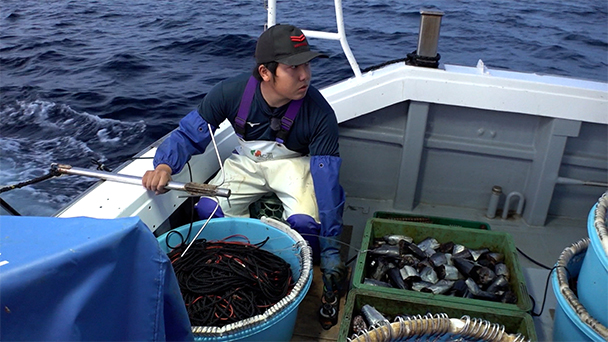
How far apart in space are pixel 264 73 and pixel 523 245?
1.99m

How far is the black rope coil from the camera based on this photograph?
75.3 inches

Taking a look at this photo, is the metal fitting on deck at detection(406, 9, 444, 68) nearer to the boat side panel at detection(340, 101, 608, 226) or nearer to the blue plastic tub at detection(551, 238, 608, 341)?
the boat side panel at detection(340, 101, 608, 226)

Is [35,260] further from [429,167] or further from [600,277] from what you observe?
[429,167]

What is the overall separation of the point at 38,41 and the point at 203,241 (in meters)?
9.46

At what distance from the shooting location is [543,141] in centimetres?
294

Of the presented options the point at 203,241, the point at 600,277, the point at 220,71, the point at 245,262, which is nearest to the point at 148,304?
the point at 245,262

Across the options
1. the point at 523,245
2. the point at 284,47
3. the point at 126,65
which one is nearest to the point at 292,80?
the point at 284,47

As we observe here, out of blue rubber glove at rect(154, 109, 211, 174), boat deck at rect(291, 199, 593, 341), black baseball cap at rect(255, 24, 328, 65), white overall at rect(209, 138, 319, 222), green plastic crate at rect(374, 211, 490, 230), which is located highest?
black baseball cap at rect(255, 24, 328, 65)

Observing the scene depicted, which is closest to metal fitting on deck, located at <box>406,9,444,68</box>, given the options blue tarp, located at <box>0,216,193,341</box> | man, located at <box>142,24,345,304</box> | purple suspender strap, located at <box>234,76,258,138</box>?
man, located at <box>142,24,345,304</box>

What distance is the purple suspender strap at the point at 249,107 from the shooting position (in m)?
2.36

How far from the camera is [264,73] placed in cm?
223

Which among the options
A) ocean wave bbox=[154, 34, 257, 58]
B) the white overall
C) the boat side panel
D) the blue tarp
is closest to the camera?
the blue tarp

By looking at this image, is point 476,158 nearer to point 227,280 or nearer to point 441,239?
point 441,239

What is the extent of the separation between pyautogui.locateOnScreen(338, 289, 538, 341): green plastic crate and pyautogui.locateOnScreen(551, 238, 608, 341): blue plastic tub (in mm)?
121
